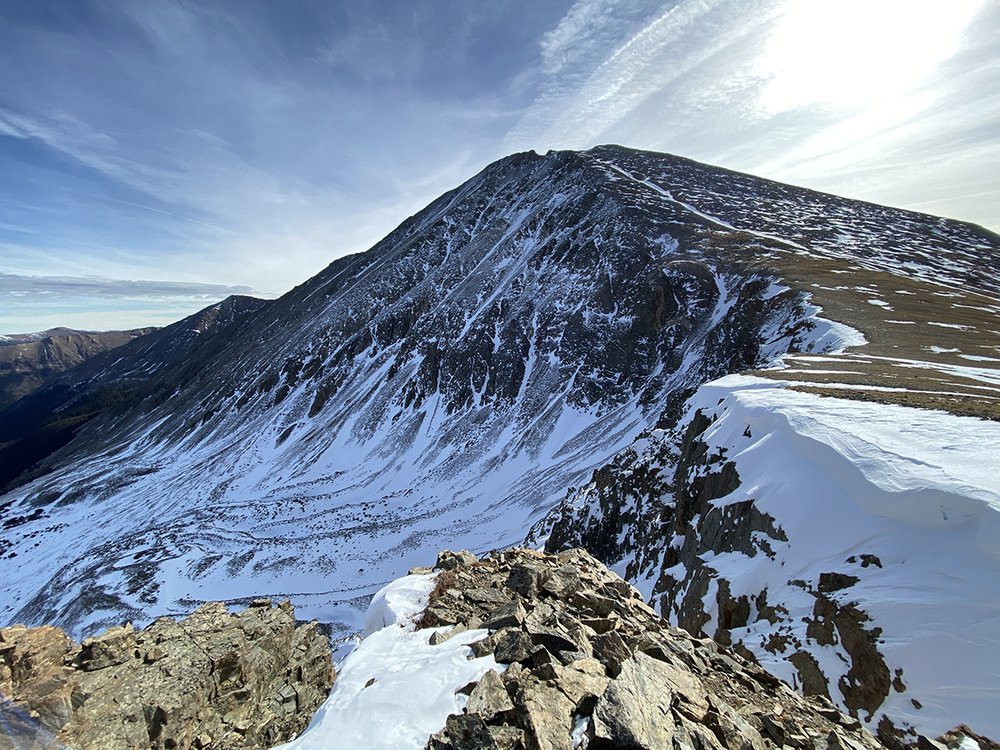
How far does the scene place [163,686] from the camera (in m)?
8.98

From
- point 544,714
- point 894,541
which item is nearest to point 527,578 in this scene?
point 544,714

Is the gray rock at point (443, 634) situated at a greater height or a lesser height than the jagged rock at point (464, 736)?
lesser

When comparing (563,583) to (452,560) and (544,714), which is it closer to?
(452,560)

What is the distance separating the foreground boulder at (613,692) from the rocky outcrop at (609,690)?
2 centimetres

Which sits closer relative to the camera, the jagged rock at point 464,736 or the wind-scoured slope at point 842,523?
the jagged rock at point 464,736

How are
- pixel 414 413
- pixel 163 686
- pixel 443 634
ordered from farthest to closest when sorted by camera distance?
pixel 414 413
pixel 443 634
pixel 163 686

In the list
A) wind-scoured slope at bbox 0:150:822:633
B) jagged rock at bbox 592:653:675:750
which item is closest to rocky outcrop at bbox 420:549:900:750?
jagged rock at bbox 592:653:675:750

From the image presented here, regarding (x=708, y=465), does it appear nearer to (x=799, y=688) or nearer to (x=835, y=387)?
(x=835, y=387)

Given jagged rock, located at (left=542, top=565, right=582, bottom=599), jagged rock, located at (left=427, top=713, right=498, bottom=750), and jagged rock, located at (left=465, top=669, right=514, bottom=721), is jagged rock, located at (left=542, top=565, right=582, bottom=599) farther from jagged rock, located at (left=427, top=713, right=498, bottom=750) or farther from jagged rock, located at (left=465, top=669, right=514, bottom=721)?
jagged rock, located at (left=427, top=713, right=498, bottom=750)

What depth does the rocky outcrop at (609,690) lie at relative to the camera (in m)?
5.65

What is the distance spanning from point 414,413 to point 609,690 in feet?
219

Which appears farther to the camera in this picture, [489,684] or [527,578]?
[527,578]

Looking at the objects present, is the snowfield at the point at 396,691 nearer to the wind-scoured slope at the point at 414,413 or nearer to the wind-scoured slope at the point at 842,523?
the wind-scoured slope at the point at 842,523

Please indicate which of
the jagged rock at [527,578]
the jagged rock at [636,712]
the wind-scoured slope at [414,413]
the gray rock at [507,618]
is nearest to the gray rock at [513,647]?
the gray rock at [507,618]
